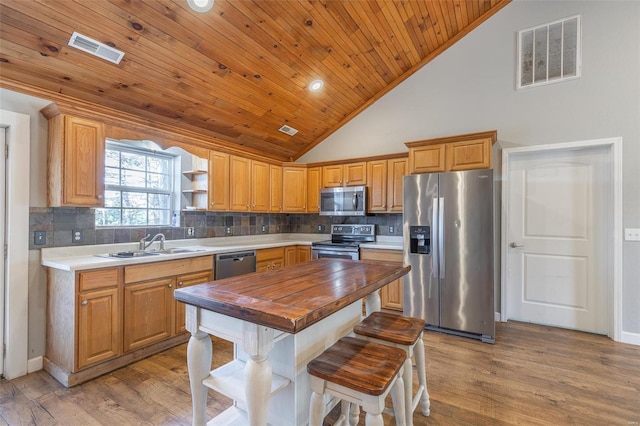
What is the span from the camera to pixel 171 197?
12.5 ft

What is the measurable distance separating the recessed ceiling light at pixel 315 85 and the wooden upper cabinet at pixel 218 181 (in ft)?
4.70

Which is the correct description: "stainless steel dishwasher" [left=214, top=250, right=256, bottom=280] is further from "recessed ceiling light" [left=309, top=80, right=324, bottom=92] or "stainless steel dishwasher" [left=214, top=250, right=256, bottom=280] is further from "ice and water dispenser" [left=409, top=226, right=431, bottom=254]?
"recessed ceiling light" [left=309, top=80, right=324, bottom=92]

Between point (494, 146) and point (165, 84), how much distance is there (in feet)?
12.6

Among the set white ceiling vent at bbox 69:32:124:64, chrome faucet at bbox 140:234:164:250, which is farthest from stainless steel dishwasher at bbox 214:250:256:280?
white ceiling vent at bbox 69:32:124:64

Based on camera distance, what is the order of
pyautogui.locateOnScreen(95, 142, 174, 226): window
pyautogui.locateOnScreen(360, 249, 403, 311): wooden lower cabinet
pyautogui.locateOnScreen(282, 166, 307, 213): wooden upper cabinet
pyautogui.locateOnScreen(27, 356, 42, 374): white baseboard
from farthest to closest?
pyautogui.locateOnScreen(282, 166, 307, 213): wooden upper cabinet
pyautogui.locateOnScreen(360, 249, 403, 311): wooden lower cabinet
pyautogui.locateOnScreen(95, 142, 174, 226): window
pyautogui.locateOnScreen(27, 356, 42, 374): white baseboard

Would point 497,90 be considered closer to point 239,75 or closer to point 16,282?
point 239,75

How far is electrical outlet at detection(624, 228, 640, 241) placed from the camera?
3100mm

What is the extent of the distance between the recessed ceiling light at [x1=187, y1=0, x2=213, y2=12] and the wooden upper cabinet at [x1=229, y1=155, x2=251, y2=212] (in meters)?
1.91

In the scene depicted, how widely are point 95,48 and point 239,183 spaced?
211 cm

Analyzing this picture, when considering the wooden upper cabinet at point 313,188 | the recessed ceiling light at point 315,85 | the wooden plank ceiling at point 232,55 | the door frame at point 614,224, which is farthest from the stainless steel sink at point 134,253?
the door frame at point 614,224

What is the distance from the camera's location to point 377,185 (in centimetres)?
437

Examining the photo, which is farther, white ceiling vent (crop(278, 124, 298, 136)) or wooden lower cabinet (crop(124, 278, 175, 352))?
white ceiling vent (crop(278, 124, 298, 136))

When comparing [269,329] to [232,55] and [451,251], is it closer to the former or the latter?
[451,251]

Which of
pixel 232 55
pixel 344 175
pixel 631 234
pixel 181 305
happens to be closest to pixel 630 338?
pixel 631 234
